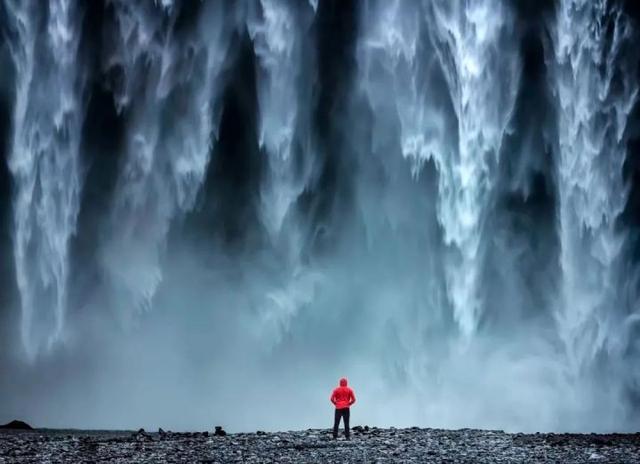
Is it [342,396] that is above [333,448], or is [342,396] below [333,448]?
above

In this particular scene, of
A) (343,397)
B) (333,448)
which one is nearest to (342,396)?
(343,397)

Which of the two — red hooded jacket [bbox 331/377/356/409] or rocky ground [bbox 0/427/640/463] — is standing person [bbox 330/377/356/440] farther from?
rocky ground [bbox 0/427/640/463]

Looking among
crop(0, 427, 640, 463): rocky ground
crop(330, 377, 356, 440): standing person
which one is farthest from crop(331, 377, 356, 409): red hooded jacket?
crop(0, 427, 640, 463): rocky ground

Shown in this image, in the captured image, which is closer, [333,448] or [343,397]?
[333,448]

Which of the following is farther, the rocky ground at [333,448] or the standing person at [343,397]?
the standing person at [343,397]

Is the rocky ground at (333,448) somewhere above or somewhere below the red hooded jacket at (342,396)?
below

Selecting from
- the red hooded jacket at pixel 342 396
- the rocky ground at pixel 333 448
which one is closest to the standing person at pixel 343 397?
the red hooded jacket at pixel 342 396

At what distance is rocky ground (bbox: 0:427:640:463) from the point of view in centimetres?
2853

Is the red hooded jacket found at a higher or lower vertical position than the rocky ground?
higher

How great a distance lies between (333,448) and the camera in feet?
103

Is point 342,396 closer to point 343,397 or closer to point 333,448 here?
point 343,397

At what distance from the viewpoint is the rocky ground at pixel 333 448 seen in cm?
2853

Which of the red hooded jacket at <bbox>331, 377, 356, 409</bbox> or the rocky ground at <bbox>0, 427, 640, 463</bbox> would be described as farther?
the red hooded jacket at <bbox>331, 377, 356, 409</bbox>

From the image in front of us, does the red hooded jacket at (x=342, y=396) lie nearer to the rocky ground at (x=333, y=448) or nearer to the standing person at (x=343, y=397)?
the standing person at (x=343, y=397)
